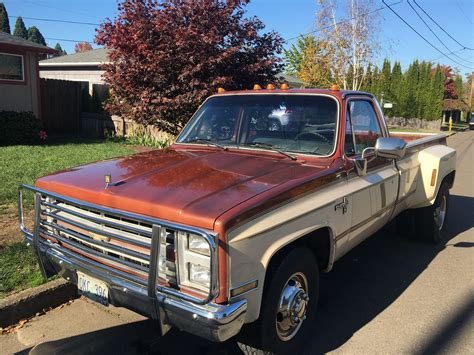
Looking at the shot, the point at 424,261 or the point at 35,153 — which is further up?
the point at 35,153

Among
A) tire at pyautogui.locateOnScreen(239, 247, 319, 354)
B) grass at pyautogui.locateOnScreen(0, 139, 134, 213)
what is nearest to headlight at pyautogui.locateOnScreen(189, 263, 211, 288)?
tire at pyautogui.locateOnScreen(239, 247, 319, 354)

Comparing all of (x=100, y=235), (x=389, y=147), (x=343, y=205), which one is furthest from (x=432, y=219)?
(x=100, y=235)

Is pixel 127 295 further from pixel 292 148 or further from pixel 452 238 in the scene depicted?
pixel 452 238

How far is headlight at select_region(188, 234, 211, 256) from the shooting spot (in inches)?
94.8

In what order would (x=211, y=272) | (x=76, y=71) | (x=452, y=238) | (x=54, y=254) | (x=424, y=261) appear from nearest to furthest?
(x=211, y=272), (x=54, y=254), (x=424, y=261), (x=452, y=238), (x=76, y=71)

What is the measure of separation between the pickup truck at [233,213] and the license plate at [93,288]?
0.04 feet

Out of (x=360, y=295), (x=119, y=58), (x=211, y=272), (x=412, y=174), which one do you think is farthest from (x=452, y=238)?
(x=119, y=58)

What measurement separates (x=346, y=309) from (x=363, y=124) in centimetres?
179

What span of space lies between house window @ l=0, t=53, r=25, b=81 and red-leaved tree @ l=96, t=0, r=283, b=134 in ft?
16.8

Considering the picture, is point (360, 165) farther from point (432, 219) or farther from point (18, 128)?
point (18, 128)

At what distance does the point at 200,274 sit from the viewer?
2.47 m

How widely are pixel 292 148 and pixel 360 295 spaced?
5.61 ft

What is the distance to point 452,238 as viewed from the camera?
6172 mm

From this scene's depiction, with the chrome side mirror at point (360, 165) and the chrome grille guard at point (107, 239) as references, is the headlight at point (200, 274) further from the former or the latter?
the chrome side mirror at point (360, 165)
